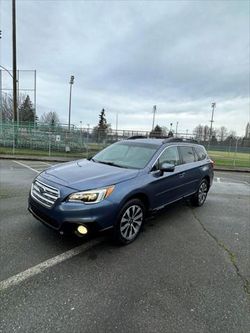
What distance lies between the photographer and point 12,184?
300 inches

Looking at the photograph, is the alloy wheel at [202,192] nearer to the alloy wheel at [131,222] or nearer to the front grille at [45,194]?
the alloy wheel at [131,222]

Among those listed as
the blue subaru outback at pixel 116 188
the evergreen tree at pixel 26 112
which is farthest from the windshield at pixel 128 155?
the evergreen tree at pixel 26 112

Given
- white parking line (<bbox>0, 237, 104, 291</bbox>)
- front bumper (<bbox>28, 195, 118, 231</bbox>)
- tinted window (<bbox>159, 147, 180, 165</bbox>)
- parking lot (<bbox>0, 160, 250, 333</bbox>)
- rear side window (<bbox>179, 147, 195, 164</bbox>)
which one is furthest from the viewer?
rear side window (<bbox>179, 147, 195, 164</bbox>)

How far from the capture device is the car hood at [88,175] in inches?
139

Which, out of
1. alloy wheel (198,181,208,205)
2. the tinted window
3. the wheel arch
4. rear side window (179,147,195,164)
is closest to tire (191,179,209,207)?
alloy wheel (198,181,208,205)

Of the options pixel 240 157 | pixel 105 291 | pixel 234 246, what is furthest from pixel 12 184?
pixel 240 157

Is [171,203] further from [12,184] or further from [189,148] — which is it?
[12,184]

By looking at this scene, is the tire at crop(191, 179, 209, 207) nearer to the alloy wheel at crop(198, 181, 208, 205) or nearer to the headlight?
the alloy wheel at crop(198, 181, 208, 205)

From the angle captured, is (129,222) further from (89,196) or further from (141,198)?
(89,196)

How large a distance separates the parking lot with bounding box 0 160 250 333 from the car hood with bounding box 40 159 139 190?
99cm

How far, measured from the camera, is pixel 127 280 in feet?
9.82

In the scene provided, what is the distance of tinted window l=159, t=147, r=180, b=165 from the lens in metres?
4.69

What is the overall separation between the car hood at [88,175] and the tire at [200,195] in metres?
2.63

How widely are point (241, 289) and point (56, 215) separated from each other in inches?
98.8
